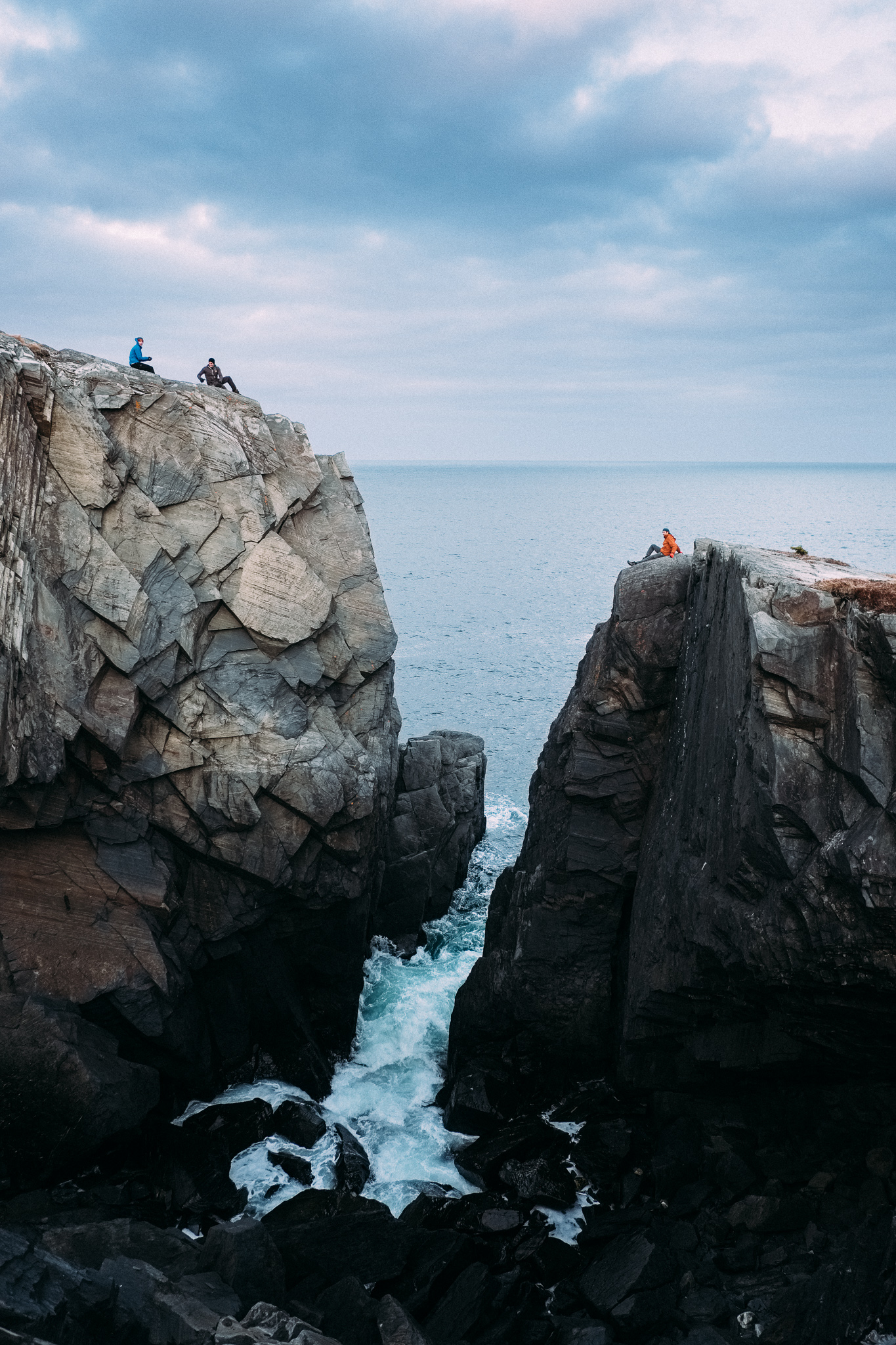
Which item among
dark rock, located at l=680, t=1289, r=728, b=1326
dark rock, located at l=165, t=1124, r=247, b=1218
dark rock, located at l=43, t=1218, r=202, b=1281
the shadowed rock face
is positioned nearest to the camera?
dark rock, located at l=680, t=1289, r=728, b=1326

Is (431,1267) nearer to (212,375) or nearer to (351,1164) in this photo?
(351,1164)

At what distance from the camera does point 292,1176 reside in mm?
26422

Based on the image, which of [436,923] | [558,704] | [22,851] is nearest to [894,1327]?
[22,851]

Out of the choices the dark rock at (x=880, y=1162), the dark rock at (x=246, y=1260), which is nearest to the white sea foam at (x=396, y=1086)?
the dark rock at (x=246, y=1260)

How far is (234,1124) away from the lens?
2766 centimetres

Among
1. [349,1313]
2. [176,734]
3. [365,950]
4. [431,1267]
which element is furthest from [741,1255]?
[176,734]

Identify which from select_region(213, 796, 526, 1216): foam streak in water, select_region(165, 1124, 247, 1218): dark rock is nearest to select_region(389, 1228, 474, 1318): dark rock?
select_region(213, 796, 526, 1216): foam streak in water

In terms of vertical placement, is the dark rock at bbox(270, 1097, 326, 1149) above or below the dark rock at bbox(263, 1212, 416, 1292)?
below

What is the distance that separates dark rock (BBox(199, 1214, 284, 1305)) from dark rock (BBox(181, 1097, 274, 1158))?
6.23 metres

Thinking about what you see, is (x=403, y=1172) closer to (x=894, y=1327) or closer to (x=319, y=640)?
(x=894, y=1327)

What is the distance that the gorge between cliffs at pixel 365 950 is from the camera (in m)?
19.3

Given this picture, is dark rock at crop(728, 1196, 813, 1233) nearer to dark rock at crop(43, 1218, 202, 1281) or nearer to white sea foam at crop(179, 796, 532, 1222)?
white sea foam at crop(179, 796, 532, 1222)

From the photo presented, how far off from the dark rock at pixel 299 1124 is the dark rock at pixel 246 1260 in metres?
6.88

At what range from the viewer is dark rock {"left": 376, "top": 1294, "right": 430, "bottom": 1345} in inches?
733
